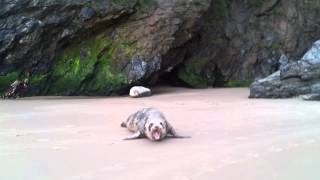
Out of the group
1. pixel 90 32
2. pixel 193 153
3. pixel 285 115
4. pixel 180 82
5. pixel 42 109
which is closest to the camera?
pixel 193 153

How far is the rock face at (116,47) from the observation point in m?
9.80

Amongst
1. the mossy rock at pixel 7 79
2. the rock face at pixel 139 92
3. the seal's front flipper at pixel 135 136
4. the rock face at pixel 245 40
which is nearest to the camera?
the seal's front flipper at pixel 135 136

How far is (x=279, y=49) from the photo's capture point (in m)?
12.8

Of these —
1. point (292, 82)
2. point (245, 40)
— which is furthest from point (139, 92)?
point (245, 40)

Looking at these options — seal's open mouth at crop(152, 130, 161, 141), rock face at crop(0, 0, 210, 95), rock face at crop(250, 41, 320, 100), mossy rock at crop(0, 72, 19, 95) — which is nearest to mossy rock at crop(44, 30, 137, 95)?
rock face at crop(0, 0, 210, 95)

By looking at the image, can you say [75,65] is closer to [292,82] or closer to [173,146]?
[292,82]

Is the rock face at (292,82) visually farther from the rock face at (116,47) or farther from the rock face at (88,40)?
the rock face at (88,40)

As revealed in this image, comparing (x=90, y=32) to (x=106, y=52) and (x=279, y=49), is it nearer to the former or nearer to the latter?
(x=106, y=52)

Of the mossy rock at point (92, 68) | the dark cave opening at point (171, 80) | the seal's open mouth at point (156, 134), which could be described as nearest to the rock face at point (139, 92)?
the mossy rock at point (92, 68)

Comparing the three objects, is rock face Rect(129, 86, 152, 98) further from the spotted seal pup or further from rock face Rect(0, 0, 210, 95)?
the spotted seal pup

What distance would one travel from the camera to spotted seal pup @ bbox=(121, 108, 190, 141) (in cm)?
446

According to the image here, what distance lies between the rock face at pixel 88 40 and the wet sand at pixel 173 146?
3469 millimetres

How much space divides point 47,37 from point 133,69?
76.5 inches

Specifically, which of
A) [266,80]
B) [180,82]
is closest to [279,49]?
[180,82]
